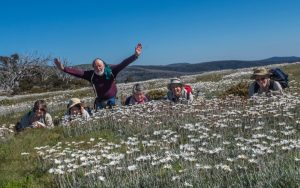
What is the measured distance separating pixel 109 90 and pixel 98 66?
1134 mm

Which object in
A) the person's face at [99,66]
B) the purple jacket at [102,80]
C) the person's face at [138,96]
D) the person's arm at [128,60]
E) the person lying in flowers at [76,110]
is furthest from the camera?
the person's face at [138,96]

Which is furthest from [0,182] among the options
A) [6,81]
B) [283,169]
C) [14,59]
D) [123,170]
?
[14,59]

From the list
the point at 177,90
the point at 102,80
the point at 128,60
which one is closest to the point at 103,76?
the point at 102,80

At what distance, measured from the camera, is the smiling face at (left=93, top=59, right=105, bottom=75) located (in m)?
16.8

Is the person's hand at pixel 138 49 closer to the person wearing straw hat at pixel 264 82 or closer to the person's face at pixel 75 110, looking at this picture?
the person's face at pixel 75 110

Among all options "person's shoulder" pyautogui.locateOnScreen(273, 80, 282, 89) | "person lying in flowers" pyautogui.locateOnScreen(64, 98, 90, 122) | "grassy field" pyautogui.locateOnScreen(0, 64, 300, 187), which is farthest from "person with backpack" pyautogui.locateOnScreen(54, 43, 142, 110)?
"person's shoulder" pyautogui.locateOnScreen(273, 80, 282, 89)

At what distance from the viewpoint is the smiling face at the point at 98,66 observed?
16820 millimetres

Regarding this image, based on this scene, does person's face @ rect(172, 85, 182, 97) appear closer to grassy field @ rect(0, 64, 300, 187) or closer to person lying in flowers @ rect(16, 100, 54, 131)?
grassy field @ rect(0, 64, 300, 187)

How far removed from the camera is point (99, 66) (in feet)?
55.3

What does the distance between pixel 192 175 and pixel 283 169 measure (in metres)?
1.35

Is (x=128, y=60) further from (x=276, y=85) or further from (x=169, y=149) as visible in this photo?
(x=169, y=149)

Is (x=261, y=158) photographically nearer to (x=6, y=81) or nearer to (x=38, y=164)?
(x=38, y=164)

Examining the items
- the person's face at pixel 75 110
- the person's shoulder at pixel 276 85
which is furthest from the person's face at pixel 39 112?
the person's shoulder at pixel 276 85

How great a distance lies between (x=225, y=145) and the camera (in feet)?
33.1
